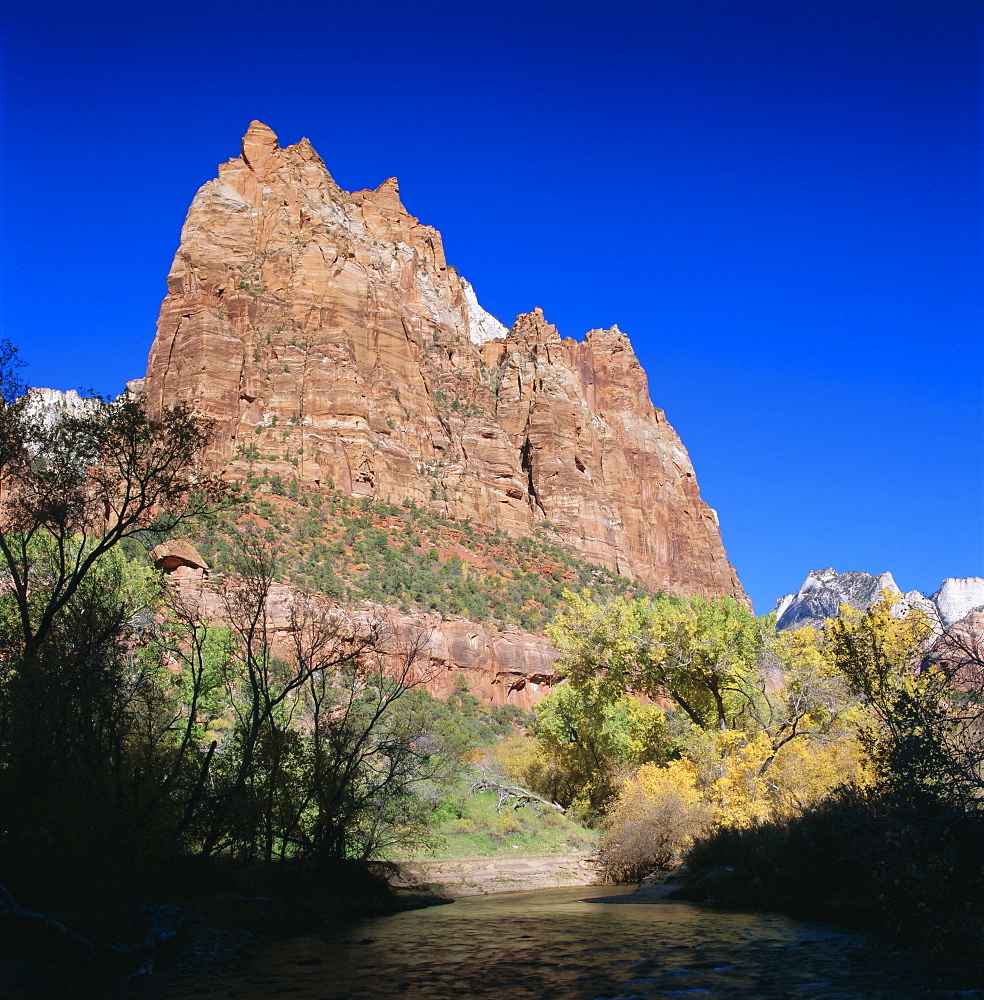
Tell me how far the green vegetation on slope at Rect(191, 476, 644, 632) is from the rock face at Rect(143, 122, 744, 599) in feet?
8.90

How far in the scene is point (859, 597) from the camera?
11788 centimetres

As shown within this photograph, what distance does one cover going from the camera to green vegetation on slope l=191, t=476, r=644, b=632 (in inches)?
1925

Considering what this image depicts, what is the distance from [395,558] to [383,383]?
824 inches

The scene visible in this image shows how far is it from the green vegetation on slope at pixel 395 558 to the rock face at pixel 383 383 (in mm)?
2713

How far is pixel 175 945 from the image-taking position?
12602mm

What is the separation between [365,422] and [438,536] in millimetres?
11000

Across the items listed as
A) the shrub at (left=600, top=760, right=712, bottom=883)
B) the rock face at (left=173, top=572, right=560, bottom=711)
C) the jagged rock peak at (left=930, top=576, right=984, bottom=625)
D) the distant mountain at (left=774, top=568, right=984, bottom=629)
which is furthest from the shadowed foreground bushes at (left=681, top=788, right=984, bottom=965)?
the jagged rock peak at (left=930, top=576, right=984, bottom=625)

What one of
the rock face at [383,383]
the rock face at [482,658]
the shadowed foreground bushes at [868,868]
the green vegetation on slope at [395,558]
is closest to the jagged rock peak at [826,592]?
the rock face at [383,383]

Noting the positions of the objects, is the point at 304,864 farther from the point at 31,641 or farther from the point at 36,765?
the point at 31,641

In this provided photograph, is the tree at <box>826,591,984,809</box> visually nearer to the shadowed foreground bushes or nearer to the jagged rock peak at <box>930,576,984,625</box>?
the shadowed foreground bushes

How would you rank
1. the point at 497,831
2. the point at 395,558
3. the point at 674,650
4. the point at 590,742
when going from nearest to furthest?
the point at 674,650
the point at 497,831
the point at 590,742
the point at 395,558

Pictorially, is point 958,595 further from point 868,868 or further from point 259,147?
point 259,147

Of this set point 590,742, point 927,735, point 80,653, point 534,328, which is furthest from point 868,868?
point 534,328

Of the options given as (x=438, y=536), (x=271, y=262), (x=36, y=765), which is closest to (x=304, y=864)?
(x=36, y=765)
